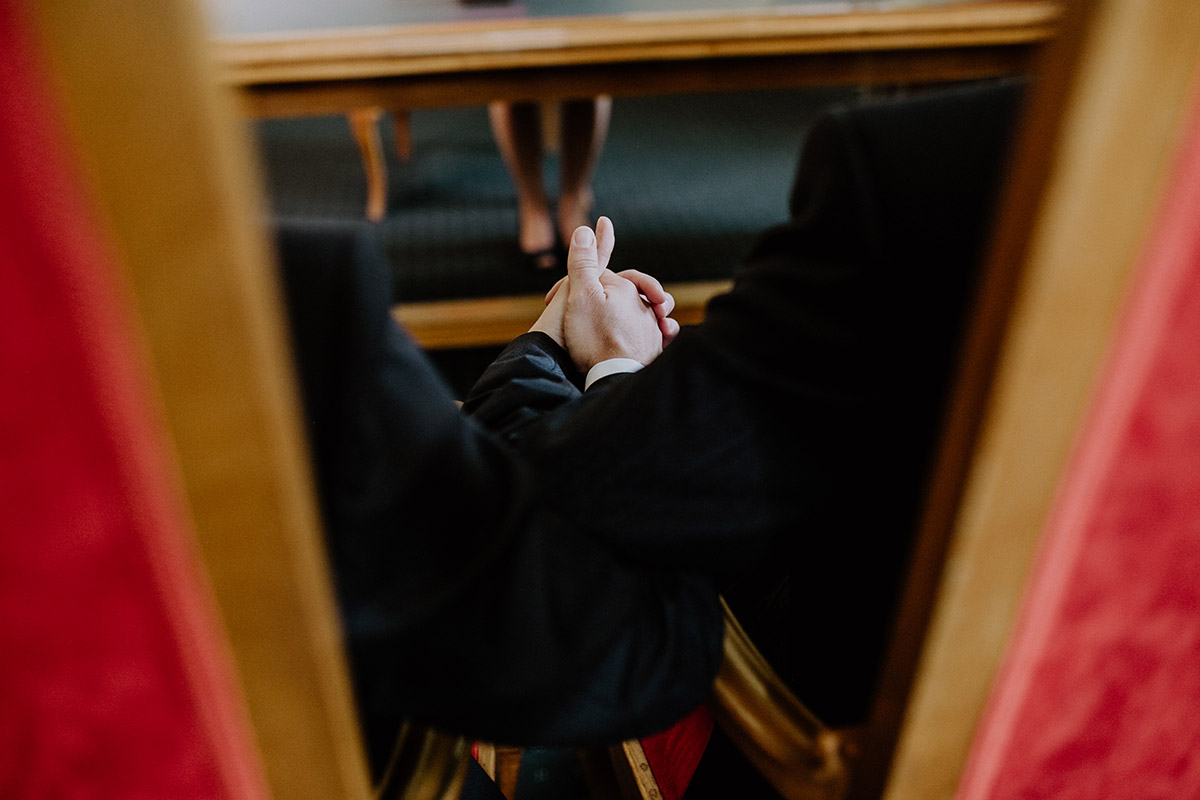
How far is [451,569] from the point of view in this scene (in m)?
0.42

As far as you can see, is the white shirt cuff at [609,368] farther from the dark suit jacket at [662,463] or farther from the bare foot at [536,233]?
the bare foot at [536,233]

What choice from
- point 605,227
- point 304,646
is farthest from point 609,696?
point 605,227

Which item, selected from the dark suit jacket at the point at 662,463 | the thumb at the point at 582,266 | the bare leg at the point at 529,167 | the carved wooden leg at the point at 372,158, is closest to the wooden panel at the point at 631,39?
the thumb at the point at 582,266

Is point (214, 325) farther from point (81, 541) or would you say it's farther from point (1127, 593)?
point (1127, 593)

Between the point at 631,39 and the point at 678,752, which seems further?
the point at 631,39

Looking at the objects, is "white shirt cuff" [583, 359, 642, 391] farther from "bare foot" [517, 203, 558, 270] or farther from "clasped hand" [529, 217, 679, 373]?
"bare foot" [517, 203, 558, 270]

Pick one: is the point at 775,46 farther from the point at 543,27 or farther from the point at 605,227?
the point at 605,227

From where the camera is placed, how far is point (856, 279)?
1.32 feet

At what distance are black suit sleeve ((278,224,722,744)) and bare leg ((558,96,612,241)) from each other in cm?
154

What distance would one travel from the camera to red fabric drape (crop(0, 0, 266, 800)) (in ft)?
0.69

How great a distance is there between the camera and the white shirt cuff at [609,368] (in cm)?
68

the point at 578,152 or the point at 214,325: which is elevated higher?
the point at 214,325

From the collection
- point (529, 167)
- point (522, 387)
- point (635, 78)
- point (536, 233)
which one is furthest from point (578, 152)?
point (522, 387)

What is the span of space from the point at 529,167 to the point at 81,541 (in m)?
2.09
